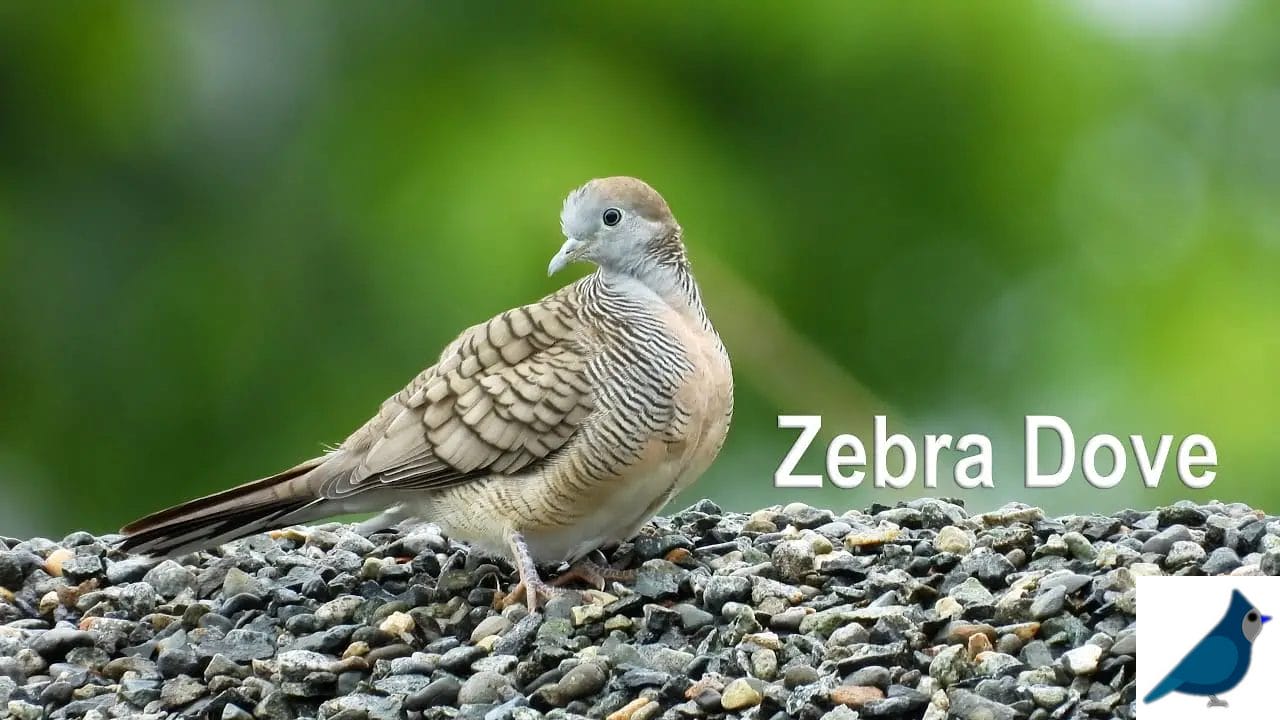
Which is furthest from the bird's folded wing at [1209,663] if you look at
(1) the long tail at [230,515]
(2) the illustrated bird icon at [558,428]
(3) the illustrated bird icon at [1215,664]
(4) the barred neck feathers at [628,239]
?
(1) the long tail at [230,515]

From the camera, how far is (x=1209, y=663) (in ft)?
12.7

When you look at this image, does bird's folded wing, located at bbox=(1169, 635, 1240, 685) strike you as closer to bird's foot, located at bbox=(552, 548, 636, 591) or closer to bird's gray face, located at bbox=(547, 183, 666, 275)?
bird's foot, located at bbox=(552, 548, 636, 591)

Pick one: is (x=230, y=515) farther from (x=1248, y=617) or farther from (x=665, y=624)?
(x=1248, y=617)

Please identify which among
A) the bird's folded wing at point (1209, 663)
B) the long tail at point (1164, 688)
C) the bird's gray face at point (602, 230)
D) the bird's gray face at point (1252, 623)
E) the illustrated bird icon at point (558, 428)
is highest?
the bird's gray face at point (602, 230)

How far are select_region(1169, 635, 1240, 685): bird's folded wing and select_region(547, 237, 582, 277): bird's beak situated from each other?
1.97m

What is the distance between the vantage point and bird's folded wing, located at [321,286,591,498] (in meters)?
4.77

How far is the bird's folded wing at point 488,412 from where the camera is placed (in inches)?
188

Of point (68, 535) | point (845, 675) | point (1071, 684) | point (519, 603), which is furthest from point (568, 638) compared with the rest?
point (68, 535)

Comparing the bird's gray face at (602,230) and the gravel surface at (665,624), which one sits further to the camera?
the bird's gray face at (602,230)

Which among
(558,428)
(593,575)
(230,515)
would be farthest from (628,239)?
(230,515)

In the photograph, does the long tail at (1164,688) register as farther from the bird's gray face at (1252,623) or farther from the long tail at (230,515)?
the long tail at (230,515)

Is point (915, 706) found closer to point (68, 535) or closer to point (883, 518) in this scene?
point (883, 518)

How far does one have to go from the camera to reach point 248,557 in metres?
5.53

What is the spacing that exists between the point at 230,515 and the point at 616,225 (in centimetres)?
141
